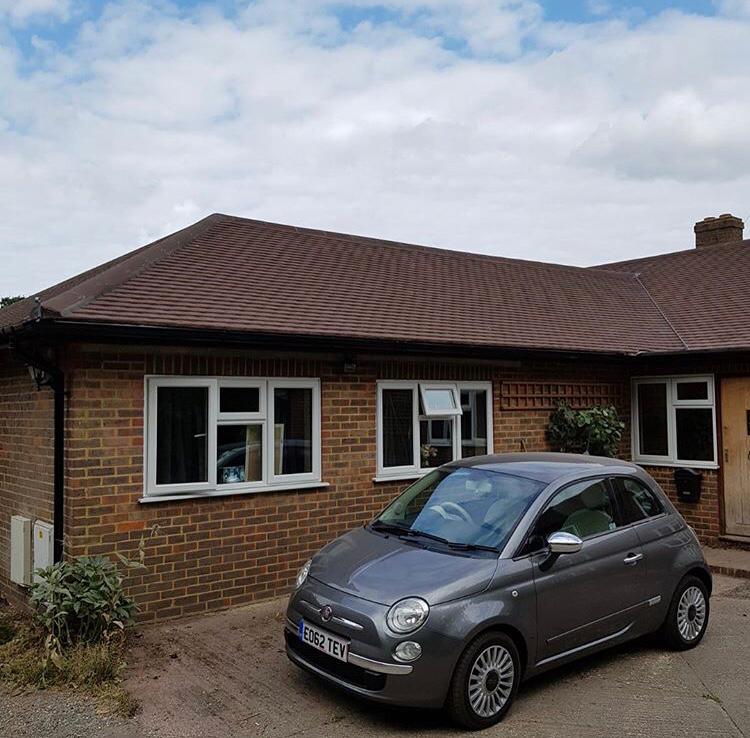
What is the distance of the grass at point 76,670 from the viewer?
478 cm

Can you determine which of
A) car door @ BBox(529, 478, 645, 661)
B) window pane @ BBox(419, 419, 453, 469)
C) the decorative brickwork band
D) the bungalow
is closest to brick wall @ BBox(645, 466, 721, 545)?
the bungalow

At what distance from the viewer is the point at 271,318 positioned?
288 inches

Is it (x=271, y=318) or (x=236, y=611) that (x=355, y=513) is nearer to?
(x=236, y=611)

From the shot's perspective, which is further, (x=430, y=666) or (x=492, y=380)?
(x=492, y=380)

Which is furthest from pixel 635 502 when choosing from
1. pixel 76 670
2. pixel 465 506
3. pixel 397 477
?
pixel 76 670

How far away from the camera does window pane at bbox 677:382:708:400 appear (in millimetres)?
10023

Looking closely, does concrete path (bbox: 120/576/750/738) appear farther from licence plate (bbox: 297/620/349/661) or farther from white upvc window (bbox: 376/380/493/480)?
white upvc window (bbox: 376/380/493/480)

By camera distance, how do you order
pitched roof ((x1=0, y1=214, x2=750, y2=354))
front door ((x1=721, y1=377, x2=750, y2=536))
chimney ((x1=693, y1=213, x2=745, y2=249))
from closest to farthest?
1. pitched roof ((x1=0, y1=214, x2=750, y2=354))
2. front door ((x1=721, y1=377, x2=750, y2=536))
3. chimney ((x1=693, y1=213, x2=745, y2=249))

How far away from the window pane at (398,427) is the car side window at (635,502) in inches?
123

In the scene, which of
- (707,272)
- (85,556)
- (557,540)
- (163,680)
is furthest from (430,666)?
(707,272)

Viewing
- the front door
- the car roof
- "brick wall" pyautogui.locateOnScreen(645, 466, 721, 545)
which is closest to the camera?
the car roof

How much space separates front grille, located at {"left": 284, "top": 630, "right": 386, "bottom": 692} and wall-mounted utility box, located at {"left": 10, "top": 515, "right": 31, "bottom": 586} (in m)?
3.19

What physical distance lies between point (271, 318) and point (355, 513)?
2.26 m

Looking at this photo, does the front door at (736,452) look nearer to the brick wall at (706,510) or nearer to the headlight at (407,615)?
the brick wall at (706,510)
